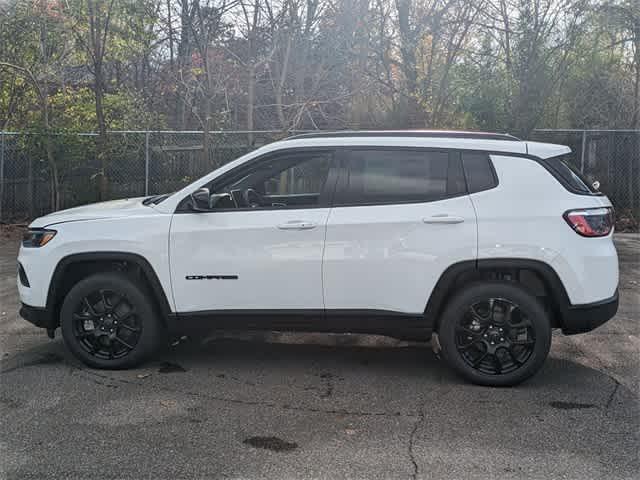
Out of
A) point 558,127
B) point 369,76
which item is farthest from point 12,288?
point 558,127

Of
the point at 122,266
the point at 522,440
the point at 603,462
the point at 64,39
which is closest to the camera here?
the point at 603,462

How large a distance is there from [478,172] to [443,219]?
46 centimetres

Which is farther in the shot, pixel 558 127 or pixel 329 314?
pixel 558 127

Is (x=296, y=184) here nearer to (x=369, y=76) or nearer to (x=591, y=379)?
(x=591, y=379)

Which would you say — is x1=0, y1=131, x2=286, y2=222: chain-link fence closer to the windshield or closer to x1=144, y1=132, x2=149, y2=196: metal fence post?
x1=144, y1=132, x2=149, y2=196: metal fence post

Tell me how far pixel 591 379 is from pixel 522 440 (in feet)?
4.66

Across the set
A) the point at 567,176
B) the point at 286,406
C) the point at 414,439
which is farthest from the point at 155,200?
the point at 567,176

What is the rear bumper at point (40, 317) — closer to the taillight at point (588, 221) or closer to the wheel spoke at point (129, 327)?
the wheel spoke at point (129, 327)

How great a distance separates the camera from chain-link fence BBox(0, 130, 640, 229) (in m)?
13.6

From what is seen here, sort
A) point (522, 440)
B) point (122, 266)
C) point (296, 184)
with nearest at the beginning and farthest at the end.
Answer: point (522, 440), point (122, 266), point (296, 184)

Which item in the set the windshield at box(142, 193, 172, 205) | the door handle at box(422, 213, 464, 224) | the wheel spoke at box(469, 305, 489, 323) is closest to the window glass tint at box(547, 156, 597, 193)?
the door handle at box(422, 213, 464, 224)

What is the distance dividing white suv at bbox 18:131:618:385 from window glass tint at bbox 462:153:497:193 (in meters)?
0.01

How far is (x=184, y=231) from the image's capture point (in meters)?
5.20

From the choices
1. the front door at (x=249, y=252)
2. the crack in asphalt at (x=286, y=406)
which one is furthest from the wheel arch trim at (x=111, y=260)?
the crack in asphalt at (x=286, y=406)
